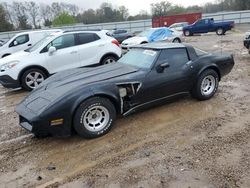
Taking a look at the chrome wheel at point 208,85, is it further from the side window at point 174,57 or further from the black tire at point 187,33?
the black tire at point 187,33

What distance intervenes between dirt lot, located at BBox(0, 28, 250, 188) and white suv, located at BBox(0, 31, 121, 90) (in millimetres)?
2667

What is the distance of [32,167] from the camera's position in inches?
159

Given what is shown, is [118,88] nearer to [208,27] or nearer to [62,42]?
[62,42]

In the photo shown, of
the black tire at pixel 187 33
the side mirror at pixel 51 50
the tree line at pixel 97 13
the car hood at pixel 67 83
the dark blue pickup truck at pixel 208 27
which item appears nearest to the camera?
the car hood at pixel 67 83

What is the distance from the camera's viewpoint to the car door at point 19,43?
13933 mm

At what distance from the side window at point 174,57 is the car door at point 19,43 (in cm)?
1013

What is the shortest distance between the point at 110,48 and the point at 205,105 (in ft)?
15.4

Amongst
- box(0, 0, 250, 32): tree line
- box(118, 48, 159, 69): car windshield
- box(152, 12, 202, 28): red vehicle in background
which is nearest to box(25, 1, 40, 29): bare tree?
box(0, 0, 250, 32): tree line

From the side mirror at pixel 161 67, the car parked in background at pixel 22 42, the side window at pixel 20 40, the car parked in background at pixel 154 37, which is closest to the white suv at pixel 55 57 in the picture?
the side mirror at pixel 161 67

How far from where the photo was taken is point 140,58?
582cm

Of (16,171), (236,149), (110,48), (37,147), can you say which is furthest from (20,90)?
(236,149)

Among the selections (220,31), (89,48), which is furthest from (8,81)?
(220,31)

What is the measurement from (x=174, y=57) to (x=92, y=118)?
2.19 meters

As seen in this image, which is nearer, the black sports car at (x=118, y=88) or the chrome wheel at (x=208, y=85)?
the black sports car at (x=118, y=88)
